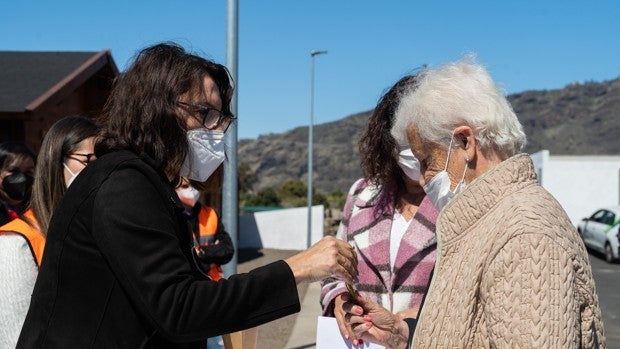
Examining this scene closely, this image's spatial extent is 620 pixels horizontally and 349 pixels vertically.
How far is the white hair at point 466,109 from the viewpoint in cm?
210

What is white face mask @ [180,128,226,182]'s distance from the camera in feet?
7.36

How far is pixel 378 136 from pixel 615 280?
15.2m

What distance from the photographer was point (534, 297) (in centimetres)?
171

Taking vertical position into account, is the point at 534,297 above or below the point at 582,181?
above

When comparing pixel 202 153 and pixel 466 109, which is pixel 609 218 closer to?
pixel 466 109

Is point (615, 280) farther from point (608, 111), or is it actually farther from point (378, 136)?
point (608, 111)

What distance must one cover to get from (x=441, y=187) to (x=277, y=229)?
21551 mm

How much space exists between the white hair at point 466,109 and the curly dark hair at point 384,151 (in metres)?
1.11

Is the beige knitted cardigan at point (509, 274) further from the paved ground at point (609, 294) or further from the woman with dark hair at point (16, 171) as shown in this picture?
the paved ground at point (609, 294)

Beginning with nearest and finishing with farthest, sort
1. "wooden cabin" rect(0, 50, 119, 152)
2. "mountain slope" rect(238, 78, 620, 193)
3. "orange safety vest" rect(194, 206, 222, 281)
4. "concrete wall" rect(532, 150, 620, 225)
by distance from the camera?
"orange safety vest" rect(194, 206, 222, 281)
"wooden cabin" rect(0, 50, 119, 152)
"concrete wall" rect(532, 150, 620, 225)
"mountain slope" rect(238, 78, 620, 193)

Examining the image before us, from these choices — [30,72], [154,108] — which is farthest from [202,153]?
[30,72]

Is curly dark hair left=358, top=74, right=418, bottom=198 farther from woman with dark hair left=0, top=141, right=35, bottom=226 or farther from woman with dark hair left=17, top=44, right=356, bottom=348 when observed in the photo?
woman with dark hair left=0, top=141, right=35, bottom=226

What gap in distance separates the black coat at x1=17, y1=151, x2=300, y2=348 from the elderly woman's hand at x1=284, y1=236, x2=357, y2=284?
0.14 m

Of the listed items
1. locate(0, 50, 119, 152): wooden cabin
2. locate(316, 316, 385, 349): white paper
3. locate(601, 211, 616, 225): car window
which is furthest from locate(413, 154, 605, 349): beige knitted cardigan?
locate(601, 211, 616, 225): car window
